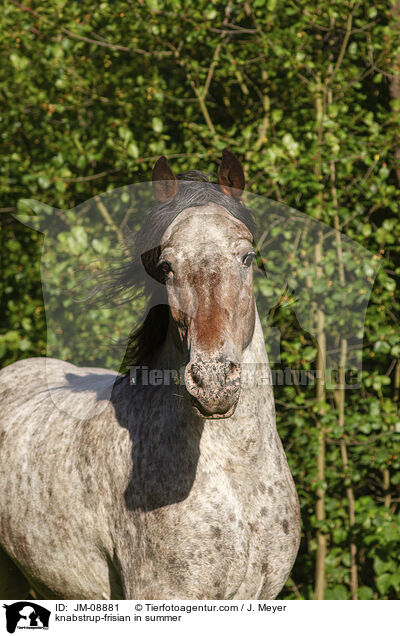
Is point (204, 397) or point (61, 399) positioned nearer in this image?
point (204, 397)

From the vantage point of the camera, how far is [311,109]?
4.95m

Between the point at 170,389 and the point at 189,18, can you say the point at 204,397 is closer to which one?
the point at 170,389

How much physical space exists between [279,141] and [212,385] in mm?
3317

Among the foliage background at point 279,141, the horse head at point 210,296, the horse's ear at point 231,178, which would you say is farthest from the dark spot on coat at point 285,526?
the foliage background at point 279,141

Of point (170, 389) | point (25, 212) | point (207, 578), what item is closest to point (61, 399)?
point (170, 389)

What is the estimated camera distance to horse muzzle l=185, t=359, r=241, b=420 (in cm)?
182

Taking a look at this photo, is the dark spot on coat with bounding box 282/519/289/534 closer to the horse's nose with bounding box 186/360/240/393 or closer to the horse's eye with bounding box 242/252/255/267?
the horse's nose with bounding box 186/360/240/393

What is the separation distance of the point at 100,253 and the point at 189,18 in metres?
1.98

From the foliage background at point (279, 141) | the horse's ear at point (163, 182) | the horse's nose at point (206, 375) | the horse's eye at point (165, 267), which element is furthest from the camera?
the foliage background at point (279, 141)

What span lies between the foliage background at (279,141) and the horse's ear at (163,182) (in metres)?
2.17
